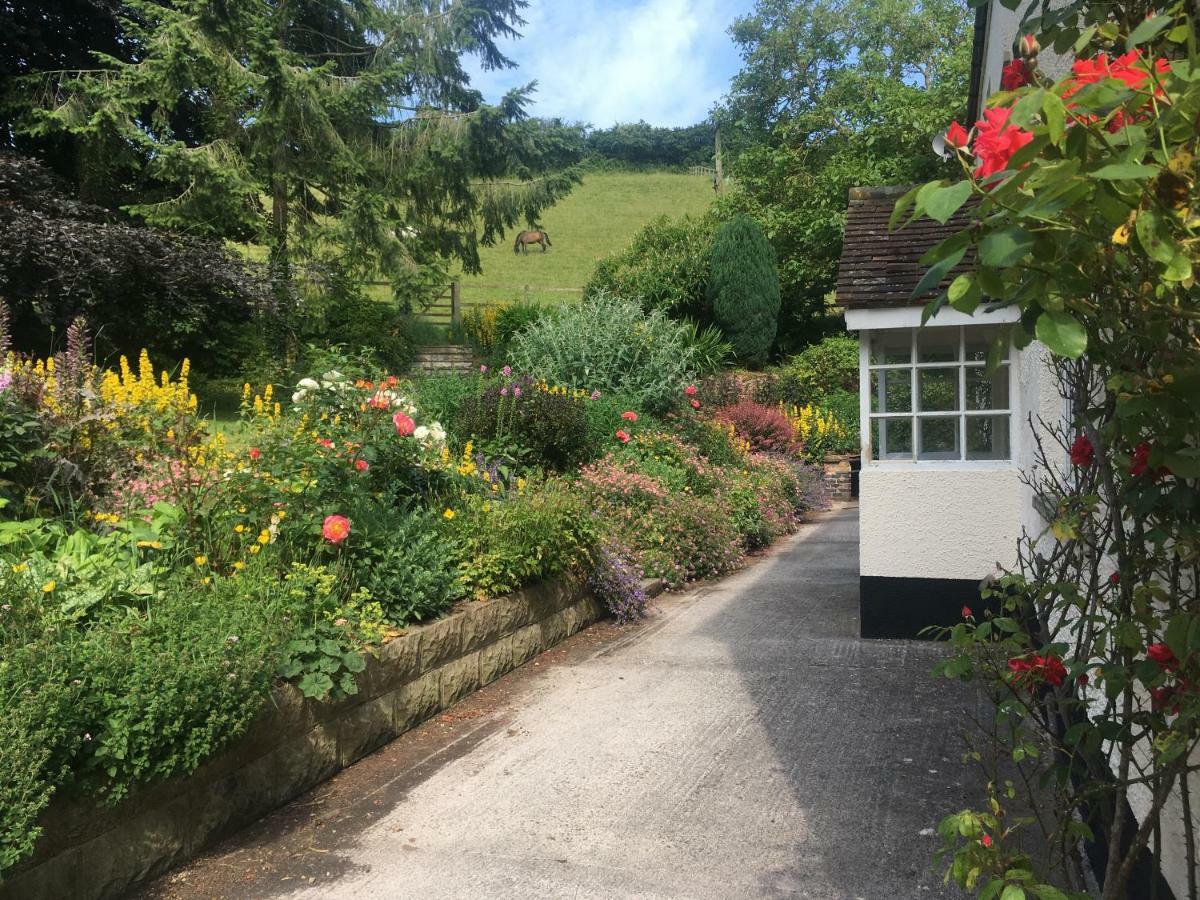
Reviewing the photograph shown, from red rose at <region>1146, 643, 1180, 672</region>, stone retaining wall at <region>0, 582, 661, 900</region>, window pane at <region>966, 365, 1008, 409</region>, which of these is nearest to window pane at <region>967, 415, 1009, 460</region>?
window pane at <region>966, 365, 1008, 409</region>

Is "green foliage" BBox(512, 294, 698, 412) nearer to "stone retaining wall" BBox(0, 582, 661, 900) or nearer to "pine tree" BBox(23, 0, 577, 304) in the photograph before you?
"pine tree" BBox(23, 0, 577, 304)

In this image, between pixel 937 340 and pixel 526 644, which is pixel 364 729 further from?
pixel 937 340

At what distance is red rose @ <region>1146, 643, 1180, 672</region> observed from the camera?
1.56 metres

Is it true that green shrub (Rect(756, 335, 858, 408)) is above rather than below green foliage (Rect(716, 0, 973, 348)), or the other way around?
below

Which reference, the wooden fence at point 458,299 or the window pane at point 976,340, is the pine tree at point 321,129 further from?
the window pane at point 976,340

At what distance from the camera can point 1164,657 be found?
158 cm

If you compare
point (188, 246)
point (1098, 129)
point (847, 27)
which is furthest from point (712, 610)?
point (847, 27)

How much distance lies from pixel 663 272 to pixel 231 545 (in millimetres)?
18557

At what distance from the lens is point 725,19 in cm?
3269

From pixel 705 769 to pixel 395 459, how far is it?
9.55 ft

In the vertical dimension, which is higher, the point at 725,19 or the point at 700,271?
the point at 725,19

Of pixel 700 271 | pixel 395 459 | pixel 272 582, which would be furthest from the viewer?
pixel 700 271

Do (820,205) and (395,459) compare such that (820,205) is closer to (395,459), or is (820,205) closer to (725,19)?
(725,19)

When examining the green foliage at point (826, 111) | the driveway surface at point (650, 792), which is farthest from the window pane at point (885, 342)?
the green foliage at point (826, 111)
